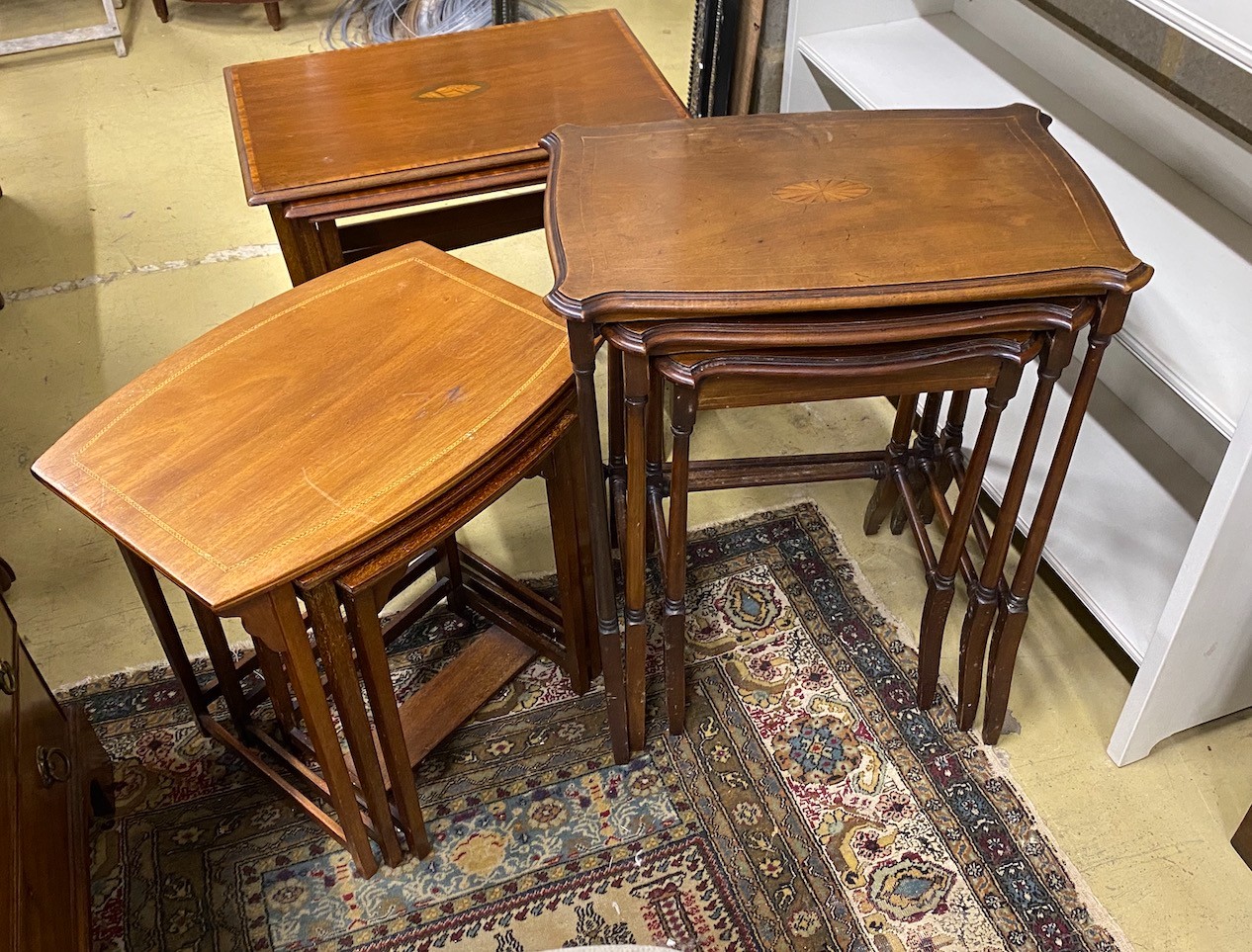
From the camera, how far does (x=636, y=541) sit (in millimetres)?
1504

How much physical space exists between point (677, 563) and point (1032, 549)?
0.50 m

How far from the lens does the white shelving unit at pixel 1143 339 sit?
1.53m

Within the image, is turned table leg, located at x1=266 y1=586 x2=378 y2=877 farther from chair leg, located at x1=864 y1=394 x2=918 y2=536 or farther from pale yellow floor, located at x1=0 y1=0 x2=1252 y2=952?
chair leg, located at x1=864 y1=394 x2=918 y2=536

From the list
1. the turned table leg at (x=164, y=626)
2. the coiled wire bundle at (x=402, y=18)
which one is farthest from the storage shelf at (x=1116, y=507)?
the coiled wire bundle at (x=402, y=18)

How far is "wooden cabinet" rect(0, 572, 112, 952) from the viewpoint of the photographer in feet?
4.20

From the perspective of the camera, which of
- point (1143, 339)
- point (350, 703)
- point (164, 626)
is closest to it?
point (350, 703)

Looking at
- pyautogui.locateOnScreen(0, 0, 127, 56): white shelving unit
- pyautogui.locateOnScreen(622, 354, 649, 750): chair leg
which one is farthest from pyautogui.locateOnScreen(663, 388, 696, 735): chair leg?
pyautogui.locateOnScreen(0, 0, 127, 56): white shelving unit

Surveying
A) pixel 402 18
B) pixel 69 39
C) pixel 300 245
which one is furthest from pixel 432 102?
pixel 69 39

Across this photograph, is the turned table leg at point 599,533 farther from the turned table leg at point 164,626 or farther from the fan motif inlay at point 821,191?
the turned table leg at point 164,626

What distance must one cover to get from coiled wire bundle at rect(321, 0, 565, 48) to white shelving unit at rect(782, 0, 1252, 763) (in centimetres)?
202

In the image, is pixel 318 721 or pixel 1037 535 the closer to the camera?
pixel 318 721

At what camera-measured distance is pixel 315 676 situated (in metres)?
1.39

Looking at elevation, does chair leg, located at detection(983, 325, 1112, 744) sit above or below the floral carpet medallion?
above

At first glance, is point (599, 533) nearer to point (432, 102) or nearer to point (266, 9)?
point (432, 102)
